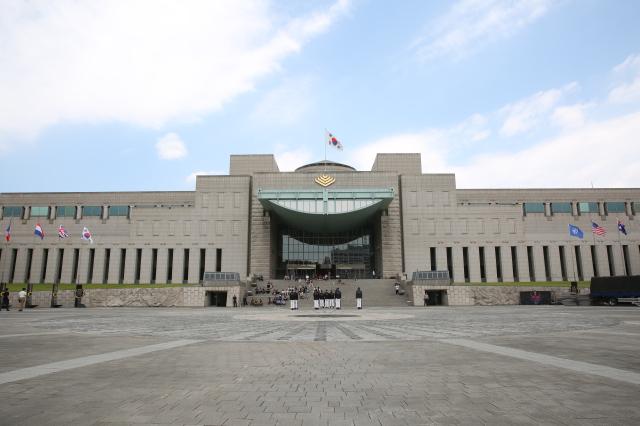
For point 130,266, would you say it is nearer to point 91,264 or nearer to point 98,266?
point 98,266

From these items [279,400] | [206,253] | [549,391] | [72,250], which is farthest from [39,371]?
[72,250]

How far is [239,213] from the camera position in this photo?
232 feet

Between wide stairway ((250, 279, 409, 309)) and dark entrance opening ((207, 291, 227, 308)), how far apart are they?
471cm

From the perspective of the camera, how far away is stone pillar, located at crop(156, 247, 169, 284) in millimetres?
68375

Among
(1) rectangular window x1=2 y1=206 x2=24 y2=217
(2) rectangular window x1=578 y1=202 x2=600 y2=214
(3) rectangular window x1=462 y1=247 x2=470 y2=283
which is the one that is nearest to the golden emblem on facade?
(3) rectangular window x1=462 y1=247 x2=470 y2=283

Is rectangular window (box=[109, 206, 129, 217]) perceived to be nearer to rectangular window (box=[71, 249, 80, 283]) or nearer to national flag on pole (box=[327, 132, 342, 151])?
rectangular window (box=[71, 249, 80, 283])

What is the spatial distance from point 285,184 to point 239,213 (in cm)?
913

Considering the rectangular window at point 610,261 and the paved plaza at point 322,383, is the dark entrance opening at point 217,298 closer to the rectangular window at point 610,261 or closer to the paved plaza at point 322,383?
the paved plaza at point 322,383

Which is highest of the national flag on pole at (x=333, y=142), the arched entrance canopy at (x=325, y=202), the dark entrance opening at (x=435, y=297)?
the national flag on pole at (x=333, y=142)

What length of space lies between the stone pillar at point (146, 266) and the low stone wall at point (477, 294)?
142ft

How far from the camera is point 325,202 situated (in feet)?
208

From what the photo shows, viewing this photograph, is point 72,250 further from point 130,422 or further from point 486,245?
point 130,422

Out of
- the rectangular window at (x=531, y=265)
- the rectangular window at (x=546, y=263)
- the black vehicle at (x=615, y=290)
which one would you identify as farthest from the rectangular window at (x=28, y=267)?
the rectangular window at (x=546, y=263)

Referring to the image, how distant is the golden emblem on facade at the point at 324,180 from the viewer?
70.1 meters
